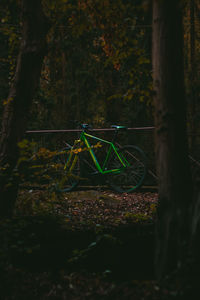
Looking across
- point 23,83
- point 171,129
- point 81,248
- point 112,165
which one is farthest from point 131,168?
point 171,129

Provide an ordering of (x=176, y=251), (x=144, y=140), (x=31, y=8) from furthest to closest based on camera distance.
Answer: (x=144, y=140), (x=31, y=8), (x=176, y=251)

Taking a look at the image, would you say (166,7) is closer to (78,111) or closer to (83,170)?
(83,170)

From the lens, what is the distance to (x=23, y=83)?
453 centimetres

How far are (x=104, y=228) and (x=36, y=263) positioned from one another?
117cm

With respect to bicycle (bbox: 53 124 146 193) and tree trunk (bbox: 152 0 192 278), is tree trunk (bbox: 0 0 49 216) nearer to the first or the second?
tree trunk (bbox: 152 0 192 278)

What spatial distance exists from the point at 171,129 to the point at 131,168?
14.6 feet

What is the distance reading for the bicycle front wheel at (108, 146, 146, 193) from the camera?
774cm

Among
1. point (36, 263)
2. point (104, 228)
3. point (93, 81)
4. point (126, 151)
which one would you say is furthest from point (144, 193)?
point (93, 81)

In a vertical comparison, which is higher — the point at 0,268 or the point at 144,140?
the point at 144,140

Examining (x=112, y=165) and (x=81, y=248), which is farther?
(x=112, y=165)

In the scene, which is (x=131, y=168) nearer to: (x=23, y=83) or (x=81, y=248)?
(x=81, y=248)

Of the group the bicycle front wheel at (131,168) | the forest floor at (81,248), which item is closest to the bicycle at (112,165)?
the bicycle front wheel at (131,168)

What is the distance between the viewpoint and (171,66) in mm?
3314

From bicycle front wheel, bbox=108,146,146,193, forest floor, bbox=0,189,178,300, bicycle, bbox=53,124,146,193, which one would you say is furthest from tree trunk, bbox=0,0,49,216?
bicycle front wheel, bbox=108,146,146,193
